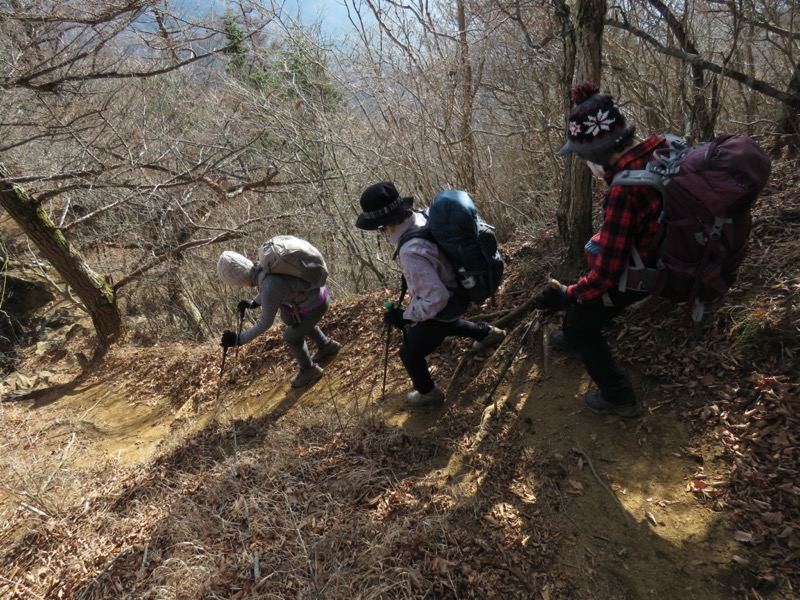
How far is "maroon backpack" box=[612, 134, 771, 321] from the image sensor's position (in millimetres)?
1823

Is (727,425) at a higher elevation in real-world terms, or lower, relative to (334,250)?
lower

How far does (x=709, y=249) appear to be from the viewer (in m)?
2.02

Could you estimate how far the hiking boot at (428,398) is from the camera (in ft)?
11.7

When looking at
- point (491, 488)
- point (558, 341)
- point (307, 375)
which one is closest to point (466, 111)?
point (558, 341)

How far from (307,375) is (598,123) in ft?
12.1

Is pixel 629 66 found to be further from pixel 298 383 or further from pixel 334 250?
pixel 334 250

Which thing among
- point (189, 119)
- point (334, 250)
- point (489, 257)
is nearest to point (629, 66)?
point (489, 257)

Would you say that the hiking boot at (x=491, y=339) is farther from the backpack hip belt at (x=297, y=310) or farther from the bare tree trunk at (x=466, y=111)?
the bare tree trunk at (x=466, y=111)

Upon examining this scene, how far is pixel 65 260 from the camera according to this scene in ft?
22.9

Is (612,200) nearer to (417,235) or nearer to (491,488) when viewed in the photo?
(417,235)

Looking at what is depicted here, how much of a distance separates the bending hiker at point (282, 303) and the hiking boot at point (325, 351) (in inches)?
4.9

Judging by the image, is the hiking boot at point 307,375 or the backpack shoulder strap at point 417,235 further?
the hiking boot at point 307,375

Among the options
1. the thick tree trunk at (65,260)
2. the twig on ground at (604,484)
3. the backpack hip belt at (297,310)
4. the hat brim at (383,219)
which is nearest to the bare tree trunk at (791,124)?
the twig on ground at (604,484)

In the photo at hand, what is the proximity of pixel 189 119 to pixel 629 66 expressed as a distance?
9859 millimetres
